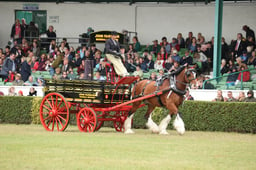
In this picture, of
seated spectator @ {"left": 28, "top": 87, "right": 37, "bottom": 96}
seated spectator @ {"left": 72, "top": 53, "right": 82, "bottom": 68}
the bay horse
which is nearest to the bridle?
the bay horse

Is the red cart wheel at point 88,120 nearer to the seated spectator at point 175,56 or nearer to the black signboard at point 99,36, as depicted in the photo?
the seated spectator at point 175,56

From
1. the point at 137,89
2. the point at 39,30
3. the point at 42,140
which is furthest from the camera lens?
the point at 39,30

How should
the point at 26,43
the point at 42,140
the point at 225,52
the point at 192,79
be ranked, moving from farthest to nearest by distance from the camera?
the point at 26,43 < the point at 225,52 < the point at 192,79 < the point at 42,140

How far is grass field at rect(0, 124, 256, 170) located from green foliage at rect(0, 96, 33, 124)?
6523mm

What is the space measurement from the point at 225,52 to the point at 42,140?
1605 centimetres

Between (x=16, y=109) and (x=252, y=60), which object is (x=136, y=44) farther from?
(x=16, y=109)

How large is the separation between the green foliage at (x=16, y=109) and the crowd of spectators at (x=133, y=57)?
12.4 feet

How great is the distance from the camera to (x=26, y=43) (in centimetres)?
3256

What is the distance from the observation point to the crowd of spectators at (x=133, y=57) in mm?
27234

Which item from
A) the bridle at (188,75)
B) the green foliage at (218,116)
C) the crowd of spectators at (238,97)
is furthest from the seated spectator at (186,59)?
the bridle at (188,75)

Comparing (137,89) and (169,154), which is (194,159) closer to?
(169,154)

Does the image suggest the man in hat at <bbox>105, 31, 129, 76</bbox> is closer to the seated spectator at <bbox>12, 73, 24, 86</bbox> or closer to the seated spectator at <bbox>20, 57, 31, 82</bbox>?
the seated spectator at <bbox>12, 73, 24, 86</bbox>

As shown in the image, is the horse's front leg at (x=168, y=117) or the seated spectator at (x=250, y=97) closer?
the horse's front leg at (x=168, y=117)

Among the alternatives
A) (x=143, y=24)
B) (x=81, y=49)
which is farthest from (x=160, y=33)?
(x=81, y=49)
